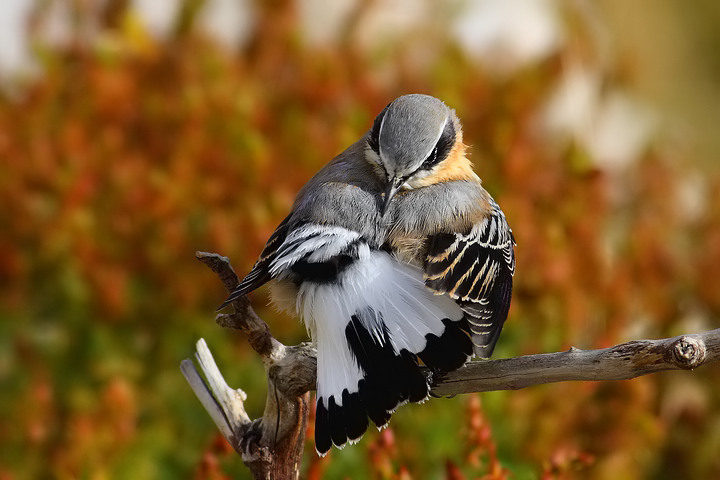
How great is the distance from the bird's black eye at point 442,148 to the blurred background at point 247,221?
111 centimetres

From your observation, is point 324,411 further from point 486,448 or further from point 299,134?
point 299,134

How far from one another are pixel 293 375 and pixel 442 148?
0.89 meters

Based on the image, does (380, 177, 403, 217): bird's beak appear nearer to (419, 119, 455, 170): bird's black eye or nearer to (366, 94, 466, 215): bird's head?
(366, 94, 466, 215): bird's head

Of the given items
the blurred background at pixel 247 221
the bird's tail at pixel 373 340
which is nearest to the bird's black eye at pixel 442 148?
the bird's tail at pixel 373 340

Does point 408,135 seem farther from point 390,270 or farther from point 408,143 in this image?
point 390,270

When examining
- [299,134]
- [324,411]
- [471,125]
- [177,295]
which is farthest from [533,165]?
[324,411]

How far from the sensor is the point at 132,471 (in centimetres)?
355

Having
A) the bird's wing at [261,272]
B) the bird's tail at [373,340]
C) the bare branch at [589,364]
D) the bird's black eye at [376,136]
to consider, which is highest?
the bird's black eye at [376,136]

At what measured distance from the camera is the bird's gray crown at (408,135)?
2.57 m

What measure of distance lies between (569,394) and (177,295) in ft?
6.61

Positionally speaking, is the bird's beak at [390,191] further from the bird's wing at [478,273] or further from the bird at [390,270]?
the bird's wing at [478,273]

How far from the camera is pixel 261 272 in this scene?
7.69ft

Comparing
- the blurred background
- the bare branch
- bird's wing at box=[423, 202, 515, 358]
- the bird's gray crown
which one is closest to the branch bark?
the bare branch

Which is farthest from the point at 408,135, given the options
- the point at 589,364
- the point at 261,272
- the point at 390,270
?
the point at 589,364
